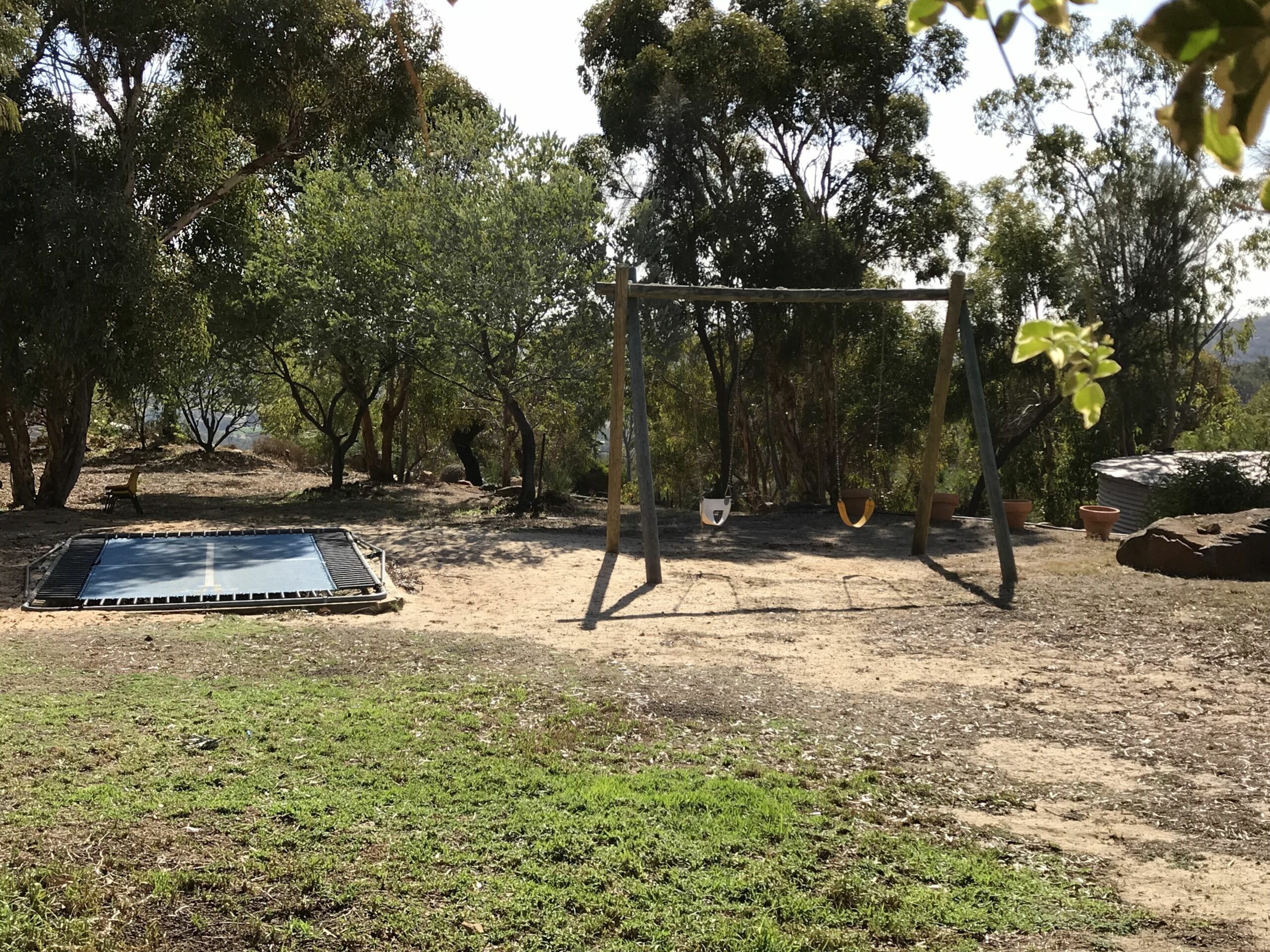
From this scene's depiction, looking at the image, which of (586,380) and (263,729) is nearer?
(263,729)

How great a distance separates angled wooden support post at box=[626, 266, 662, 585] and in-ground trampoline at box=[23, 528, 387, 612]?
2591mm

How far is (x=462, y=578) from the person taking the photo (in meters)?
10.9

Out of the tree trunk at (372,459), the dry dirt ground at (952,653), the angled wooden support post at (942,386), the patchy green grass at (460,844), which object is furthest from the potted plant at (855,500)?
the tree trunk at (372,459)

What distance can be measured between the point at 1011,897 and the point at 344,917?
227 cm

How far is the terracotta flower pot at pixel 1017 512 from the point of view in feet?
49.6

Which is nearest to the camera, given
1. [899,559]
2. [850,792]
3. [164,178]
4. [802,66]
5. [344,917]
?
[344,917]

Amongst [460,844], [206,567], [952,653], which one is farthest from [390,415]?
[460,844]

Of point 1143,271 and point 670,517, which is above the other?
point 1143,271

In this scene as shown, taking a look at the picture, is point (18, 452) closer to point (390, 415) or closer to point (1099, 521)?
point (390, 415)

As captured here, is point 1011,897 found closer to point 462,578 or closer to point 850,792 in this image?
point 850,792

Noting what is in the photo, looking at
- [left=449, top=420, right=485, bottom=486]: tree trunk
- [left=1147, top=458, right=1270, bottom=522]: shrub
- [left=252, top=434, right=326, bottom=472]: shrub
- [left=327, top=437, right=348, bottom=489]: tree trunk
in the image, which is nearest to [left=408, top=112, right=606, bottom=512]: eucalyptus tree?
[left=327, top=437, right=348, bottom=489]: tree trunk

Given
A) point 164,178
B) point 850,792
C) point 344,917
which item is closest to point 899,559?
point 850,792

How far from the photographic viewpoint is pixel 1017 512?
15281mm

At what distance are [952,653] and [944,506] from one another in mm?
8915
